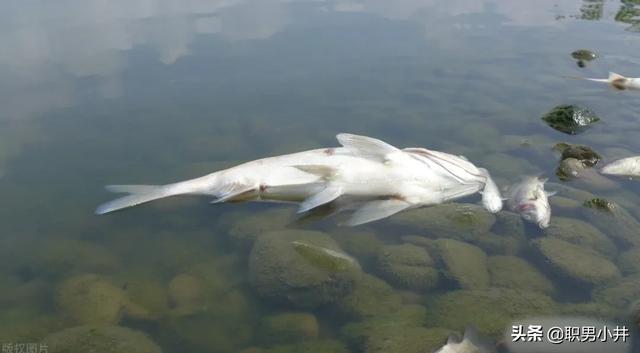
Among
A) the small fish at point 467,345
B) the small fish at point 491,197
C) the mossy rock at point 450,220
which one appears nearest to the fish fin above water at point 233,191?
the mossy rock at point 450,220

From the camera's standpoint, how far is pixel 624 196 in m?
6.10

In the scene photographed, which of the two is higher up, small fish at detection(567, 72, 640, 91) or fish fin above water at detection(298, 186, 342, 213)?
fish fin above water at detection(298, 186, 342, 213)

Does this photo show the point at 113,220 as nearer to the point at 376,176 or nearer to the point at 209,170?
the point at 209,170

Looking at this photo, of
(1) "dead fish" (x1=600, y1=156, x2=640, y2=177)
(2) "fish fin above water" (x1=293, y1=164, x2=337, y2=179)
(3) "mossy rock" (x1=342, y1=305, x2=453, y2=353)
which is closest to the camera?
→ (3) "mossy rock" (x1=342, y1=305, x2=453, y2=353)

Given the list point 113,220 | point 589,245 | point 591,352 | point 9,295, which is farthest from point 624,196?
point 9,295

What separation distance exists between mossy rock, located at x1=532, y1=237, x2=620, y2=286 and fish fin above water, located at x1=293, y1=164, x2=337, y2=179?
2054 millimetres

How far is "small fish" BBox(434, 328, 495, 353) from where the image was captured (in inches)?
157

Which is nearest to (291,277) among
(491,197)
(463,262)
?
(463,262)

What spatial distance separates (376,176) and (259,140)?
84.4 inches

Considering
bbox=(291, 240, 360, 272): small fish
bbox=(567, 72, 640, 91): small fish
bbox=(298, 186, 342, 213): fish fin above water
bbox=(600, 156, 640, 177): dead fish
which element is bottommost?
bbox=(291, 240, 360, 272): small fish

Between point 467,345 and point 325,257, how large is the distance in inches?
60.4

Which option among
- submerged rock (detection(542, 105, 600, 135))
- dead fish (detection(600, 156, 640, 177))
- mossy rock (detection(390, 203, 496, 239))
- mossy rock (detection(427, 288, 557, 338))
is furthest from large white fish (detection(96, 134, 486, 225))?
submerged rock (detection(542, 105, 600, 135))

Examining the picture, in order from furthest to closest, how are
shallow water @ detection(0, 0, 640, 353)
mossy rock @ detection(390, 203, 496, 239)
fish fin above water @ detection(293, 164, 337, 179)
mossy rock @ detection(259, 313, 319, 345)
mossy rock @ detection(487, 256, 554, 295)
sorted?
fish fin above water @ detection(293, 164, 337, 179) < mossy rock @ detection(390, 203, 496, 239) < mossy rock @ detection(487, 256, 554, 295) < shallow water @ detection(0, 0, 640, 353) < mossy rock @ detection(259, 313, 319, 345)

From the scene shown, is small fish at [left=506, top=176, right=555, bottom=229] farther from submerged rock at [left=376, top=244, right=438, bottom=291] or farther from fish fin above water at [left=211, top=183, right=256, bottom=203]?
fish fin above water at [left=211, top=183, right=256, bottom=203]
